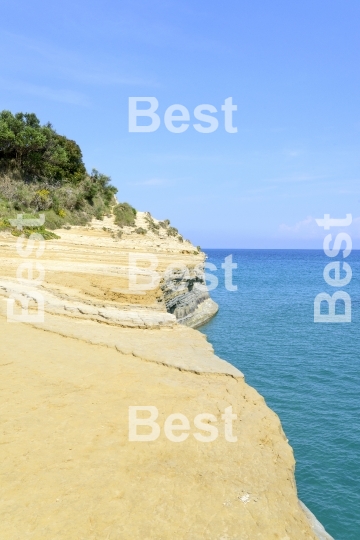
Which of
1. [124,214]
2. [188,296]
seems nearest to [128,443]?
[188,296]

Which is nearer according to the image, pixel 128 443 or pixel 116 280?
pixel 128 443

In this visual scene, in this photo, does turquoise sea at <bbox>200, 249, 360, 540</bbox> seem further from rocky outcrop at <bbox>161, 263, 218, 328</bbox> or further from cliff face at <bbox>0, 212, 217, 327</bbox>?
cliff face at <bbox>0, 212, 217, 327</bbox>

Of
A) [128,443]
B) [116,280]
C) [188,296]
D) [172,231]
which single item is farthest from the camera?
[172,231]

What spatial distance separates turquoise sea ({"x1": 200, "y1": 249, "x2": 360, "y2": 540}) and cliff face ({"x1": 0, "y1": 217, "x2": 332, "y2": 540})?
114 inches

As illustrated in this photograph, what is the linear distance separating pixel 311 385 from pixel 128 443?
11002 millimetres

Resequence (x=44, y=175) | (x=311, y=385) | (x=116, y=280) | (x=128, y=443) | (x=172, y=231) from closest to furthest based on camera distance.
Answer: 1. (x=128, y=443)
2. (x=311, y=385)
3. (x=116, y=280)
4. (x=44, y=175)
5. (x=172, y=231)

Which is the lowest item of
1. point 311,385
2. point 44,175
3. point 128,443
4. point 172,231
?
point 311,385

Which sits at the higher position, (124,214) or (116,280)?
(124,214)

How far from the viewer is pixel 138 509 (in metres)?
5.41

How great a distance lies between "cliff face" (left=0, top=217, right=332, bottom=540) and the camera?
17.3ft

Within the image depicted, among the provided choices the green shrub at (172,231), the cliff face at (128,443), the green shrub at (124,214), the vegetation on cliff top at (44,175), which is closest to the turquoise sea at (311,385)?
the cliff face at (128,443)

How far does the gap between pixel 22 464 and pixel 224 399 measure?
4148 mm

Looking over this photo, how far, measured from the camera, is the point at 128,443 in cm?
693

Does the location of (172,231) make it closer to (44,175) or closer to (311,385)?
(44,175)
